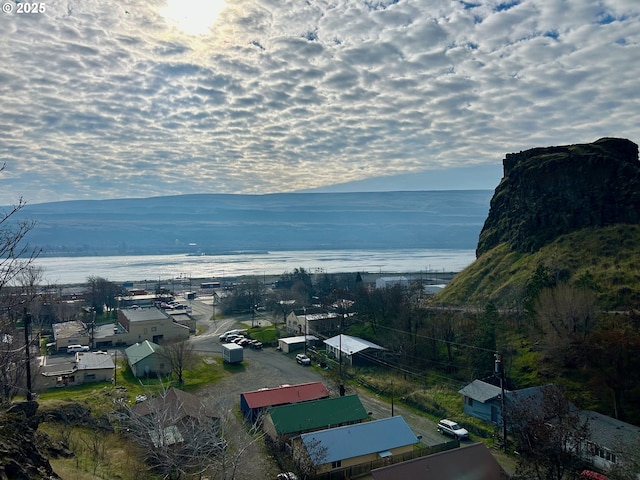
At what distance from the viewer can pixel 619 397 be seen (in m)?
18.5

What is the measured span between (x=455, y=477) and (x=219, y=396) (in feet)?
45.2

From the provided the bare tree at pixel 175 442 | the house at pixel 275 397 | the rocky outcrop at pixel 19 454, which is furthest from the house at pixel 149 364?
the rocky outcrop at pixel 19 454

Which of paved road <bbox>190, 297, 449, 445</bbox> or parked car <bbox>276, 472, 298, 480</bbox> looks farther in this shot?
paved road <bbox>190, 297, 449, 445</bbox>

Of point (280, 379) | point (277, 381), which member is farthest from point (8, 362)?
point (280, 379)

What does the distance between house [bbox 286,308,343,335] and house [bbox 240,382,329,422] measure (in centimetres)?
1369

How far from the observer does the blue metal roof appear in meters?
15.5

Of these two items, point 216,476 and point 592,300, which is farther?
point 592,300

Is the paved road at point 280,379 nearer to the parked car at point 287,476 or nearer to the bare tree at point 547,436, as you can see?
the bare tree at point 547,436

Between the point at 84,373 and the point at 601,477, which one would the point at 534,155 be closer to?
the point at 601,477

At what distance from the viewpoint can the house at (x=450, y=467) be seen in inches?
526

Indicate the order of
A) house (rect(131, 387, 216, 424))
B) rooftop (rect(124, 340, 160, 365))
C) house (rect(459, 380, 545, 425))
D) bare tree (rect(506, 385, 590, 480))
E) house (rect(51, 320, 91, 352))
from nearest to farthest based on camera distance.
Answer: bare tree (rect(506, 385, 590, 480)) < house (rect(131, 387, 216, 424)) < house (rect(459, 380, 545, 425)) < rooftop (rect(124, 340, 160, 365)) < house (rect(51, 320, 91, 352))

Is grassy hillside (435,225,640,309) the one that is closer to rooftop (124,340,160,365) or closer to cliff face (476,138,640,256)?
cliff face (476,138,640,256)

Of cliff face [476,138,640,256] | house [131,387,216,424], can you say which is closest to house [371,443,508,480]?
house [131,387,216,424]

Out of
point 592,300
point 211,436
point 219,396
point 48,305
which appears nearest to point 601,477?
point 592,300
